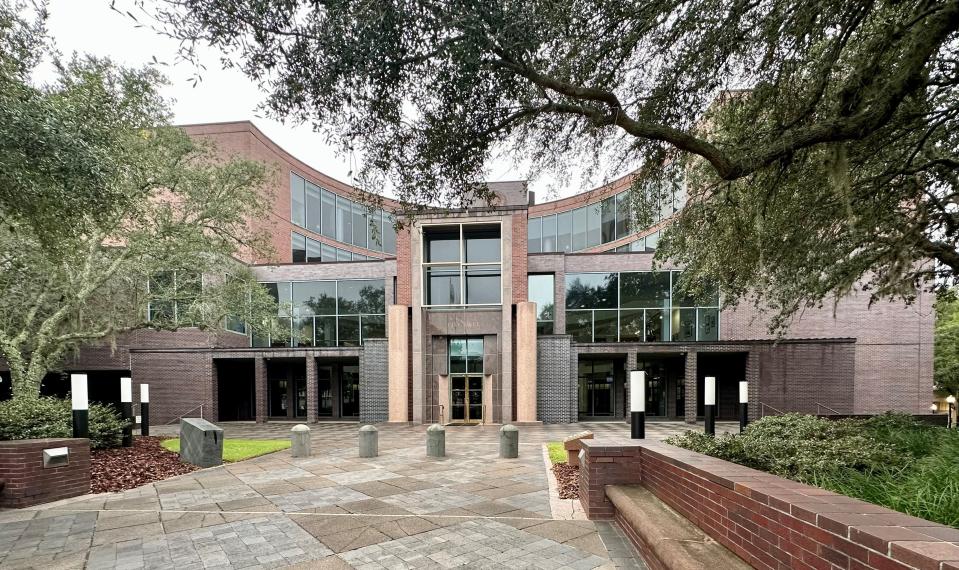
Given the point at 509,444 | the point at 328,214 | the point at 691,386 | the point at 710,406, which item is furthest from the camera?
the point at 328,214

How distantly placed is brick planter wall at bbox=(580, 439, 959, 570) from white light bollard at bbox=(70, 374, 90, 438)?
10.1 meters

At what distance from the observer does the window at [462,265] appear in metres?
21.4

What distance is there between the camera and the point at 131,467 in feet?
32.1

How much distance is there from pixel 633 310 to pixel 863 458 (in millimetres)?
18179

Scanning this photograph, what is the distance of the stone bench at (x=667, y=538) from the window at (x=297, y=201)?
1232 inches

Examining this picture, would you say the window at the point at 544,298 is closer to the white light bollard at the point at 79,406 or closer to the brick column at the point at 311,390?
the brick column at the point at 311,390

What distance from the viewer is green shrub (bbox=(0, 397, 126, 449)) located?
9305 mm

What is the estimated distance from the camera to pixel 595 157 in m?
8.12

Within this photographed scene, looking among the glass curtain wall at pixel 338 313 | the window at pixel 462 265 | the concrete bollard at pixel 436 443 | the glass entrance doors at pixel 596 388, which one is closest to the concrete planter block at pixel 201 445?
the concrete bollard at pixel 436 443

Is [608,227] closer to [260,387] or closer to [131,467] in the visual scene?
[260,387]

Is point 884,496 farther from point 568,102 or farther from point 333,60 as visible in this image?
point 333,60

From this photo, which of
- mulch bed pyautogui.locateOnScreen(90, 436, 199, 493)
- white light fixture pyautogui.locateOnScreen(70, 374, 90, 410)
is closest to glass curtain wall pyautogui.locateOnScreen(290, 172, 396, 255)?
mulch bed pyautogui.locateOnScreen(90, 436, 199, 493)

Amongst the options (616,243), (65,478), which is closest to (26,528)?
(65,478)

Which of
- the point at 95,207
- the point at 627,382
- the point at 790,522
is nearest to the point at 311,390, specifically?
the point at 95,207
